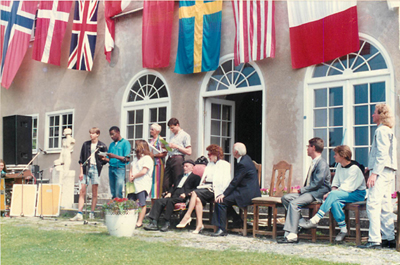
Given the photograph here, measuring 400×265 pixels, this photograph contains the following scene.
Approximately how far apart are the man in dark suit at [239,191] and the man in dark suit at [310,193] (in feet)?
2.40

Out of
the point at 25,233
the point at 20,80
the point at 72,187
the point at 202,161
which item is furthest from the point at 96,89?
the point at 25,233

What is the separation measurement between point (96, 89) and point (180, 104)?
10.2 ft

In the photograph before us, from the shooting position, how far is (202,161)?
9469 mm

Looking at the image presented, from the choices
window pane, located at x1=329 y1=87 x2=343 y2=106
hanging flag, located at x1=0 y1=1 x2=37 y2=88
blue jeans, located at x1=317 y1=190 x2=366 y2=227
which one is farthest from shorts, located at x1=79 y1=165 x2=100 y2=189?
hanging flag, located at x1=0 y1=1 x2=37 y2=88

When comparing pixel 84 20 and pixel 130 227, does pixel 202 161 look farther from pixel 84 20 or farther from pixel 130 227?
pixel 84 20

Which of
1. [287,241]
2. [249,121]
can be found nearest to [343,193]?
[287,241]

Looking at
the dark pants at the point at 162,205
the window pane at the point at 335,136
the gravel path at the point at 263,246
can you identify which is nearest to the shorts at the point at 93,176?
the gravel path at the point at 263,246

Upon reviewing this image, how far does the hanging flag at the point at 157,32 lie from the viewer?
464 inches

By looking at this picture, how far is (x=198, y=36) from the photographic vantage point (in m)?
11.0

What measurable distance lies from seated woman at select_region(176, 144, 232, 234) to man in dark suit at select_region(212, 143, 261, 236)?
226 millimetres

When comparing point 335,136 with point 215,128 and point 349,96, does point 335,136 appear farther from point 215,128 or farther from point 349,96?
point 215,128

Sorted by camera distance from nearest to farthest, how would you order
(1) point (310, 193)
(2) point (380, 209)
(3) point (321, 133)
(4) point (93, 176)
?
(2) point (380, 209)
(1) point (310, 193)
(3) point (321, 133)
(4) point (93, 176)

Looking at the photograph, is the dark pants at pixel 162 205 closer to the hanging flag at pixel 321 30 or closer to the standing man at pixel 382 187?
the standing man at pixel 382 187

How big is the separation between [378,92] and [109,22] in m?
7.35
